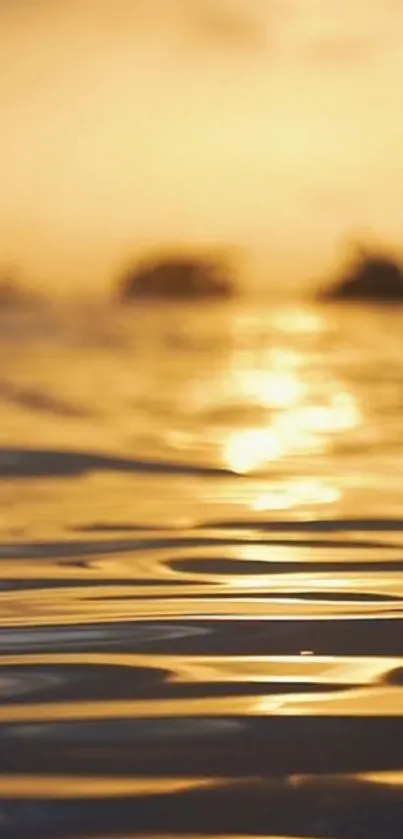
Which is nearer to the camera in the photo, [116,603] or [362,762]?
[362,762]

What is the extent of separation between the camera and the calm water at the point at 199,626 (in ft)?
6.28

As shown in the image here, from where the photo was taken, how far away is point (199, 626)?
2836 millimetres

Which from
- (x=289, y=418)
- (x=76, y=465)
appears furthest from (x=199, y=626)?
(x=289, y=418)

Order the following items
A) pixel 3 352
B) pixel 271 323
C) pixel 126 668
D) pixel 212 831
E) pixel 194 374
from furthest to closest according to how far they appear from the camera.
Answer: pixel 271 323, pixel 3 352, pixel 194 374, pixel 126 668, pixel 212 831

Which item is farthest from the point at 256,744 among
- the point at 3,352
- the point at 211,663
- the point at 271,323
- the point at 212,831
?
the point at 271,323

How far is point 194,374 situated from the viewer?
425 inches

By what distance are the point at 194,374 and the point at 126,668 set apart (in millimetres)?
8293

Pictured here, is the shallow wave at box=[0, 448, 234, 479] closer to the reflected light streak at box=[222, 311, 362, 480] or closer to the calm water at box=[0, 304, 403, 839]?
the calm water at box=[0, 304, 403, 839]

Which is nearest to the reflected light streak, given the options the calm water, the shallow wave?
the calm water

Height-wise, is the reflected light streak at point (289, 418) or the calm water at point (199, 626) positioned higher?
the reflected light streak at point (289, 418)

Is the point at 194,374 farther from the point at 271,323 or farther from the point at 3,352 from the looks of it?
the point at 271,323

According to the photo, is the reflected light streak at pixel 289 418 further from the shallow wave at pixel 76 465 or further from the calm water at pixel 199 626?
the shallow wave at pixel 76 465

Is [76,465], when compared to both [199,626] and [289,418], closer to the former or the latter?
[289,418]

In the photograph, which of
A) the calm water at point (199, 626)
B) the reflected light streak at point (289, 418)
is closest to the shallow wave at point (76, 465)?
the calm water at point (199, 626)
